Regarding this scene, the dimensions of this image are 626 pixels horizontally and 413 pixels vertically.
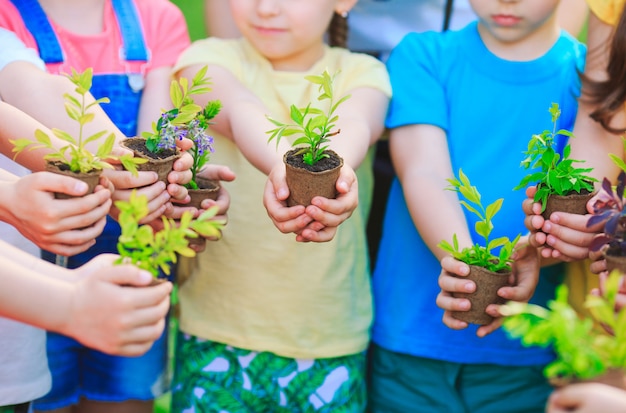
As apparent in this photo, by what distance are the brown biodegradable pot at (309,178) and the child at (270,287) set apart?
0.40 meters

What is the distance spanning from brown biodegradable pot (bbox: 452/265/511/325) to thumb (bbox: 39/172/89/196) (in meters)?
0.93

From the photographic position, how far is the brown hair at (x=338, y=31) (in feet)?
8.73

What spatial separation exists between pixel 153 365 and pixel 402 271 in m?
0.80

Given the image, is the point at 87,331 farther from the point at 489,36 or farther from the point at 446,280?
the point at 489,36

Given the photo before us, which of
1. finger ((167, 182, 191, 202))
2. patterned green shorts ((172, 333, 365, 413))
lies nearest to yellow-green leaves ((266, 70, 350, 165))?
finger ((167, 182, 191, 202))

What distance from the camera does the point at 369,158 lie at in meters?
2.51

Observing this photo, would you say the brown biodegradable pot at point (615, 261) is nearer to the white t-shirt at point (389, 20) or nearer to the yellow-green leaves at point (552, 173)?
the yellow-green leaves at point (552, 173)

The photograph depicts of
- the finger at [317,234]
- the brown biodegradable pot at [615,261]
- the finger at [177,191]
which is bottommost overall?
the finger at [317,234]

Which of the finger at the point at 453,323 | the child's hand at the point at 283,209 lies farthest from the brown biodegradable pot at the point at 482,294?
the child's hand at the point at 283,209

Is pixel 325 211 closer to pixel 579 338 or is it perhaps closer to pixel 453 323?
pixel 453 323

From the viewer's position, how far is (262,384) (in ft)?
7.54

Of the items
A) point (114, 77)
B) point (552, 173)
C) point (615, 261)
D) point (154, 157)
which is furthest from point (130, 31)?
point (615, 261)

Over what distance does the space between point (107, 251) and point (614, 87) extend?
4.84 ft

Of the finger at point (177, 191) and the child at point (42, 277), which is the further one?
the finger at point (177, 191)
